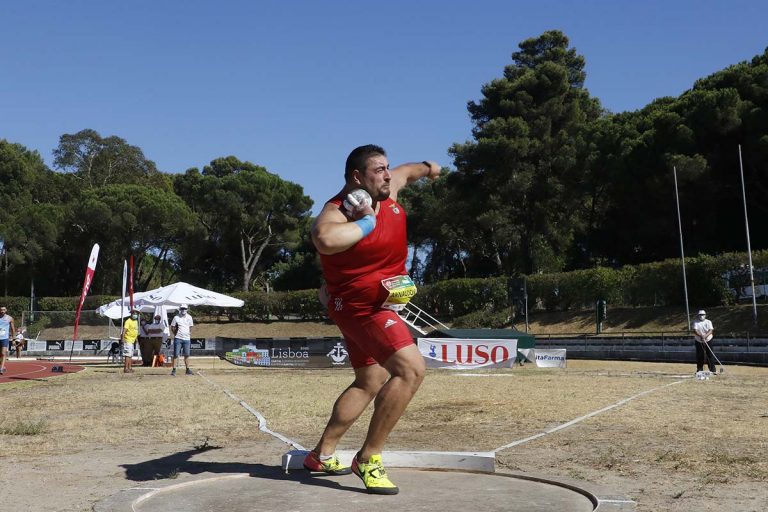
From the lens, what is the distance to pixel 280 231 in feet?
222

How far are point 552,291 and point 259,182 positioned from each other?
95.7 feet

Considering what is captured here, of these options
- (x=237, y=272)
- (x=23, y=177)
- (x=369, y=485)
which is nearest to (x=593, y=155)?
(x=237, y=272)

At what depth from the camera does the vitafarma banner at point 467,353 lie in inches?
929

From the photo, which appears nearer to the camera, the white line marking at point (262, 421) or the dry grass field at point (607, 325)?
the white line marking at point (262, 421)

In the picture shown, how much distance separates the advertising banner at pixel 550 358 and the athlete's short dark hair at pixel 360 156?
20.8 meters

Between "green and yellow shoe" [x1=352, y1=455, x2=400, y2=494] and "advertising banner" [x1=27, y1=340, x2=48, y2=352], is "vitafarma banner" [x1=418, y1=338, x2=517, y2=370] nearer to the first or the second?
"green and yellow shoe" [x1=352, y1=455, x2=400, y2=494]

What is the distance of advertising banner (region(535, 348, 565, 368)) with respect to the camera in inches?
979

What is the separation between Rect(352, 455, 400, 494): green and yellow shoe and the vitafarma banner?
61.6 ft

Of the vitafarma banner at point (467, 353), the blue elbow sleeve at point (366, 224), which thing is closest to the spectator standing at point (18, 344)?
the vitafarma banner at point (467, 353)

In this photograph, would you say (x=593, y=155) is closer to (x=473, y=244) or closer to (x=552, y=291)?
(x=552, y=291)

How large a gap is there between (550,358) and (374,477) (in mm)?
21031

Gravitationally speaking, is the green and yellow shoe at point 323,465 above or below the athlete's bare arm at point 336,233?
below

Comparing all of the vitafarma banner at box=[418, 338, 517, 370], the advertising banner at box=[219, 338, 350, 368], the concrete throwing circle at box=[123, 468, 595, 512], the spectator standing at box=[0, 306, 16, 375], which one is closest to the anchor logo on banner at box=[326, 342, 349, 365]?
the advertising banner at box=[219, 338, 350, 368]

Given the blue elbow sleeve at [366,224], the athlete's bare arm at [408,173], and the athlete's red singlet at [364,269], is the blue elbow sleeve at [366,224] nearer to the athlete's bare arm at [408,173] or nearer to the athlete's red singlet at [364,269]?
the athlete's red singlet at [364,269]
